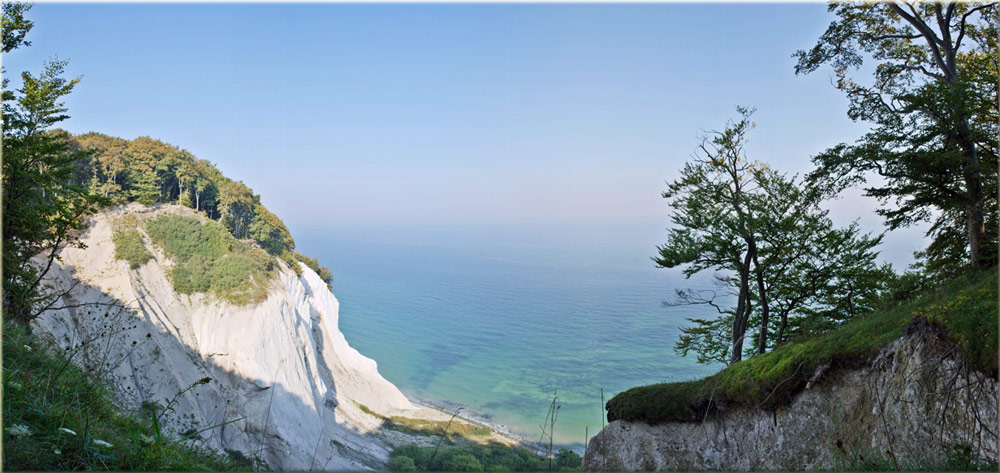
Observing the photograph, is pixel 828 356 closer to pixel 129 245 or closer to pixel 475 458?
pixel 475 458

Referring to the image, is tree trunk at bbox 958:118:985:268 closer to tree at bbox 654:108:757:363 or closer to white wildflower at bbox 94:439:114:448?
tree at bbox 654:108:757:363

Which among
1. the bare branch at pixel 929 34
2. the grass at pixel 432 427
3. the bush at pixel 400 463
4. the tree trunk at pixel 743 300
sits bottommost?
the bush at pixel 400 463

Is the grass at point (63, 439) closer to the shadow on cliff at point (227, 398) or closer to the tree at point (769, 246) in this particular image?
the tree at point (769, 246)

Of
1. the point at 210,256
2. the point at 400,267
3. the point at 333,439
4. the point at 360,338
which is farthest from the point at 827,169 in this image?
the point at 400,267

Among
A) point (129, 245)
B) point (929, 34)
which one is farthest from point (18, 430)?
point (129, 245)

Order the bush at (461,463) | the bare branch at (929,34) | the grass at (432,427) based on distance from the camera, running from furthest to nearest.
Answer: the grass at (432,427)
the bush at (461,463)
the bare branch at (929,34)

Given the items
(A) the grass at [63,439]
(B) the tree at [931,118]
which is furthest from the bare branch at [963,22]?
(A) the grass at [63,439]

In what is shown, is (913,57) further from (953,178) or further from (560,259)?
(560,259)
